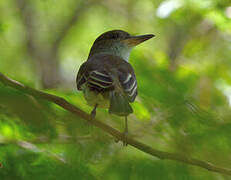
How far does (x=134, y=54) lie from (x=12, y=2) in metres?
7.00

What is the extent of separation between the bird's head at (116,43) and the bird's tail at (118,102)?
151 centimetres

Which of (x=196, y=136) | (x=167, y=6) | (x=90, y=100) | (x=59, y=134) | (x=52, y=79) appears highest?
(x=167, y=6)

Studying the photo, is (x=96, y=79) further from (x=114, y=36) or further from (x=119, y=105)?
(x=114, y=36)

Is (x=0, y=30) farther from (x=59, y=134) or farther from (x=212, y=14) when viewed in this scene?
(x=212, y=14)

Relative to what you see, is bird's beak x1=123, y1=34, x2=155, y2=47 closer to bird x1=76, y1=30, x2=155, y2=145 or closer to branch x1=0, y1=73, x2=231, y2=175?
bird x1=76, y1=30, x2=155, y2=145

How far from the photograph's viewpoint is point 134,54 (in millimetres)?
4316

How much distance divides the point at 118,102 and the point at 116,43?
2086 millimetres

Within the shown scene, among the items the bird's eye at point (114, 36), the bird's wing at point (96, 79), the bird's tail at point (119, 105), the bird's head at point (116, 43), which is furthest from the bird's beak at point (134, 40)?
the bird's tail at point (119, 105)

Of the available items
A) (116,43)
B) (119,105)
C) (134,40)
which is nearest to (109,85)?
(119,105)

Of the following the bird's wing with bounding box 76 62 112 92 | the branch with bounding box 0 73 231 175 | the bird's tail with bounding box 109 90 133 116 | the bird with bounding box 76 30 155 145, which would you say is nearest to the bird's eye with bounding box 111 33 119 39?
the bird with bounding box 76 30 155 145

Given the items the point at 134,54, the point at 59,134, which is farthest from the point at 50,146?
the point at 134,54

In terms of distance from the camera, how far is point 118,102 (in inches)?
114

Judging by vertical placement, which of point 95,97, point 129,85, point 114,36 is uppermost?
point 114,36

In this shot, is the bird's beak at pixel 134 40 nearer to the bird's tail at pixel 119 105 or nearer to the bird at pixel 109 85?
the bird at pixel 109 85
